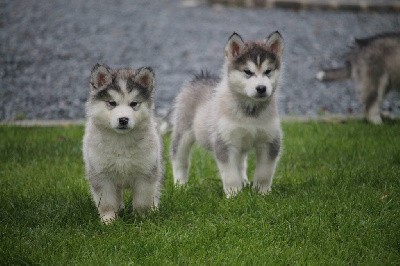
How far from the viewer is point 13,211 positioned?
18.2ft

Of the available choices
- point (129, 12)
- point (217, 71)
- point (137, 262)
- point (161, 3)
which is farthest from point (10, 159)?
point (161, 3)

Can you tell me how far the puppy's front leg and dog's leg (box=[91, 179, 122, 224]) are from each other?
3.89 ft

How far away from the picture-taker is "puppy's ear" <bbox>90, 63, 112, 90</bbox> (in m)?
5.20

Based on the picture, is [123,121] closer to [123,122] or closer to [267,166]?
[123,122]

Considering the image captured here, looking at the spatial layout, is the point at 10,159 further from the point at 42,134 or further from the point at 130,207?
the point at 130,207

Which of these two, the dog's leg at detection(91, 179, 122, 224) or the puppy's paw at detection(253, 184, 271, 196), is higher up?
the dog's leg at detection(91, 179, 122, 224)

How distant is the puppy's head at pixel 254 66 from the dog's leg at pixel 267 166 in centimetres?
44

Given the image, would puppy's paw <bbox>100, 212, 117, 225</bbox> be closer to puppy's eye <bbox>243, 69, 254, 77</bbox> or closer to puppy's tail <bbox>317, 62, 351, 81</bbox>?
puppy's eye <bbox>243, 69, 254, 77</bbox>

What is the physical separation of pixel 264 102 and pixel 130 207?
1493mm

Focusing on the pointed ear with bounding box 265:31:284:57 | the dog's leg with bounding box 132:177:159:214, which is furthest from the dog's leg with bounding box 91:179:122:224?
the pointed ear with bounding box 265:31:284:57

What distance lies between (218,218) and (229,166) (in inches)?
35.2

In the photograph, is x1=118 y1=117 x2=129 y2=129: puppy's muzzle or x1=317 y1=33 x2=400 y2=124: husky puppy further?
x1=317 y1=33 x2=400 y2=124: husky puppy

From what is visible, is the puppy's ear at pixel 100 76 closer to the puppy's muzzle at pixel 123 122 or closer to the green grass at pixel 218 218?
the puppy's muzzle at pixel 123 122

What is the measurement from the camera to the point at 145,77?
17.4 feet
